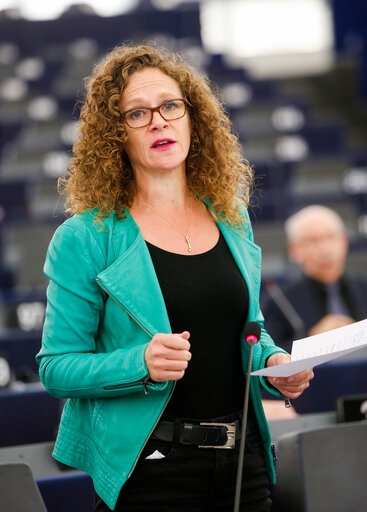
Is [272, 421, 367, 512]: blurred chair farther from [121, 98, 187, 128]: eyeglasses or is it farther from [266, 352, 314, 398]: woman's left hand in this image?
[121, 98, 187, 128]: eyeglasses

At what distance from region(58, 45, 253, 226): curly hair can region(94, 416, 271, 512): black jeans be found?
1.17 feet

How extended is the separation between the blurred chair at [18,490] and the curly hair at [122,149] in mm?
393

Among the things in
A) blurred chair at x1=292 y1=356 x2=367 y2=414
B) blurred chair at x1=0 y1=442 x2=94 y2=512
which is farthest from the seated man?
blurred chair at x1=0 y1=442 x2=94 y2=512

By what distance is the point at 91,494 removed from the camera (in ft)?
4.43

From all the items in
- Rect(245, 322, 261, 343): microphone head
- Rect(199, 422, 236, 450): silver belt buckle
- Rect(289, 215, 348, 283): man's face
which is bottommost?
Rect(199, 422, 236, 450): silver belt buckle

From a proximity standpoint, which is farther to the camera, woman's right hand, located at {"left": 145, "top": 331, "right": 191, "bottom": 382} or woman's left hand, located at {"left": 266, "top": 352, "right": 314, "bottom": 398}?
woman's left hand, located at {"left": 266, "top": 352, "right": 314, "bottom": 398}

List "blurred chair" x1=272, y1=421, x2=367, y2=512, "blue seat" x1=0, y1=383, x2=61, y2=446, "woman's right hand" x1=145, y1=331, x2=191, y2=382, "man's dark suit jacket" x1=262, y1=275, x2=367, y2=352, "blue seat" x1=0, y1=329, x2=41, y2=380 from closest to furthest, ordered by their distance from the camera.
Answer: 1. "woman's right hand" x1=145, y1=331, x2=191, y2=382
2. "blurred chair" x1=272, y1=421, x2=367, y2=512
3. "blue seat" x1=0, y1=383, x2=61, y2=446
4. "blue seat" x1=0, y1=329, x2=41, y2=380
5. "man's dark suit jacket" x1=262, y1=275, x2=367, y2=352

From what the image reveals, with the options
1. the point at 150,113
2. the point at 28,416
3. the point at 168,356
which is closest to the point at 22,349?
the point at 28,416

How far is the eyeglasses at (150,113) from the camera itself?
1.16 metres

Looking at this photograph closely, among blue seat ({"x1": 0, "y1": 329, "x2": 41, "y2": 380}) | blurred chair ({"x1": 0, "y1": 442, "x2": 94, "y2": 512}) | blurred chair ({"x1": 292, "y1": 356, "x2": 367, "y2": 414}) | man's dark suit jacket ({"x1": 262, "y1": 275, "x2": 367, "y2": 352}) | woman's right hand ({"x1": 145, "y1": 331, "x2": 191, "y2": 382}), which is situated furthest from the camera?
man's dark suit jacket ({"x1": 262, "y1": 275, "x2": 367, "y2": 352})

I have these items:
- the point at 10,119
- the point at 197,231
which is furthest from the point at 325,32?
the point at 197,231

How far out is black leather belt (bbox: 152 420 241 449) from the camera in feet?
3.43

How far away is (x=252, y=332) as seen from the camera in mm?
1025

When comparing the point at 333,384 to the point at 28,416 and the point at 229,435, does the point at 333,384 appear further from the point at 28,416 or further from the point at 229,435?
the point at 229,435
